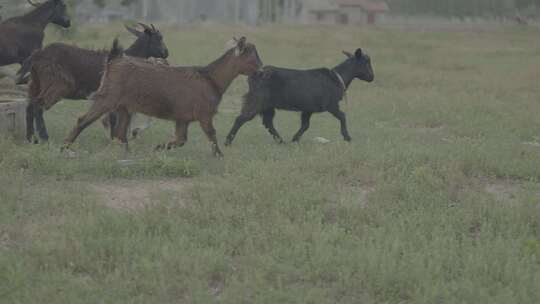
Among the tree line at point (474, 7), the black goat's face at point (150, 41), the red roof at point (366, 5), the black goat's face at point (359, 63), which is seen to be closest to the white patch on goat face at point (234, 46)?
the black goat's face at point (150, 41)

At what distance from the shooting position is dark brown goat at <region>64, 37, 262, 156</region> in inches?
327

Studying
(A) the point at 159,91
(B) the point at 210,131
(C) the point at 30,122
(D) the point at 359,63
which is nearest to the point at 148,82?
(A) the point at 159,91

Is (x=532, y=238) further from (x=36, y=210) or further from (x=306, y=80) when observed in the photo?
(x=306, y=80)

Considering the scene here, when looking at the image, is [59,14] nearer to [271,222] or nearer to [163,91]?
[163,91]

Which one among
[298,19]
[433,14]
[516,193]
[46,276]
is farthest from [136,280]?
[298,19]

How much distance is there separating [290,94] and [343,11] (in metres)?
56.4

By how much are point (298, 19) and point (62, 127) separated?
186 ft

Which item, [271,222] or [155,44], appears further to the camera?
[155,44]

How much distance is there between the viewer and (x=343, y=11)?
65250 millimetres

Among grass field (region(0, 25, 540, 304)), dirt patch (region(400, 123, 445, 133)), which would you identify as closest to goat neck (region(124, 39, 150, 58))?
grass field (region(0, 25, 540, 304))

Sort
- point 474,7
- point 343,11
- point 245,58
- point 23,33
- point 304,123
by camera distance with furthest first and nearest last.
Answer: point 343,11 → point 474,7 → point 304,123 → point 23,33 → point 245,58

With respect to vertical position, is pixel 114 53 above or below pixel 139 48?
above

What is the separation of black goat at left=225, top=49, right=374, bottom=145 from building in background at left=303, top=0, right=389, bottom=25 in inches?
2151

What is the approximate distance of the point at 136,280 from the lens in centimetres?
488
